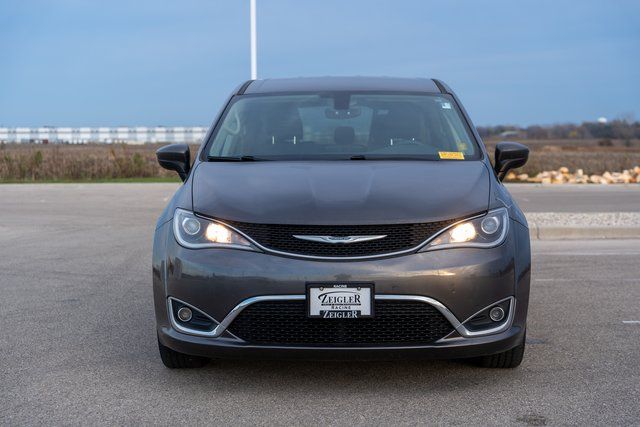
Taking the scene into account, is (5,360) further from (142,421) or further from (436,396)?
(436,396)

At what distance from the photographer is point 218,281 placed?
4.80 metres

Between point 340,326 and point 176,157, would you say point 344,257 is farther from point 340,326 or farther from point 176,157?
point 176,157

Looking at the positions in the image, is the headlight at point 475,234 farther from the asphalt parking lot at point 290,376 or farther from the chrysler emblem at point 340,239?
the asphalt parking lot at point 290,376

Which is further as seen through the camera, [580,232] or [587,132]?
[587,132]

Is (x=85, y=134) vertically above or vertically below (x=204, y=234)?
below

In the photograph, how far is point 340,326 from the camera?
15.7 feet

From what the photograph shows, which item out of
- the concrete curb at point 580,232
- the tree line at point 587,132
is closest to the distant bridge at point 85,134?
the tree line at point 587,132

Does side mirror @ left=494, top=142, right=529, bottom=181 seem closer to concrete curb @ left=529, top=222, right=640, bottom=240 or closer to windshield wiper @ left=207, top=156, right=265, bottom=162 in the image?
windshield wiper @ left=207, top=156, right=265, bottom=162

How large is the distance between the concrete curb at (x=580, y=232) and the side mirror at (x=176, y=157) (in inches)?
283

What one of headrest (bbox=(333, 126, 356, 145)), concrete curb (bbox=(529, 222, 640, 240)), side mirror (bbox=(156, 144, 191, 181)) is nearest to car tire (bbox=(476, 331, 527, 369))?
headrest (bbox=(333, 126, 356, 145))

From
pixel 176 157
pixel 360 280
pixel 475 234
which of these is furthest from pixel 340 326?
pixel 176 157

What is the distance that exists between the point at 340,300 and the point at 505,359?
47.3 inches

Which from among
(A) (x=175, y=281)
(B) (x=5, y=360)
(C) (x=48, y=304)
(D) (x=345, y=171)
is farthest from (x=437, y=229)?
(C) (x=48, y=304)

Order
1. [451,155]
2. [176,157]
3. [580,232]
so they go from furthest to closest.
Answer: [580,232] < [176,157] < [451,155]
